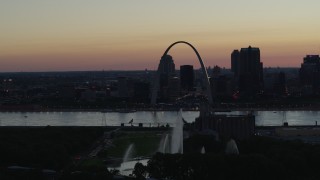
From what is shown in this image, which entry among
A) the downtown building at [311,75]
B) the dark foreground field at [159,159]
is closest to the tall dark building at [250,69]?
the downtown building at [311,75]

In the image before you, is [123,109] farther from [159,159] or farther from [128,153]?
[159,159]

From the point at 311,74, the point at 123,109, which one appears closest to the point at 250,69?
the point at 311,74

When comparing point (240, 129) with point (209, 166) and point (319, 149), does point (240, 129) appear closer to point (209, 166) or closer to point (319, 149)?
point (319, 149)

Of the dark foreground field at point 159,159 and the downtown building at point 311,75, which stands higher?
the downtown building at point 311,75

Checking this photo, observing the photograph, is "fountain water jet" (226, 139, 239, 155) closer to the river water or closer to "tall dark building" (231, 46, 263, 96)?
the river water

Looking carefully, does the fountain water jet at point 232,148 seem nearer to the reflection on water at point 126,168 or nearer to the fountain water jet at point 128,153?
the reflection on water at point 126,168

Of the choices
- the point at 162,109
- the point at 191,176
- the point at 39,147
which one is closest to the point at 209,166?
the point at 191,176

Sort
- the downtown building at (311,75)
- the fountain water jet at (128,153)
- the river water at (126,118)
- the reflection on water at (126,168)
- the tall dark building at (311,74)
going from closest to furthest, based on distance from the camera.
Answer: the reflection on water at (126,168) → the fountain water jet at (128,153) → the river water at (126,118) → the downtown building at (311,75) → the tall dark building at (311,74)

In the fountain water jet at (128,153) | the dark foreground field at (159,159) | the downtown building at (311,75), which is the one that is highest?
the downtown building at (311,75)
